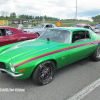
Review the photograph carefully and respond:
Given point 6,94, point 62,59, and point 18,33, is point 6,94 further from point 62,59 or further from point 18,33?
point 18,33

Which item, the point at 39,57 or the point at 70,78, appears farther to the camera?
the point at 70,78

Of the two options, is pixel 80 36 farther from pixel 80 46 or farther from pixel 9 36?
pixel 9 36

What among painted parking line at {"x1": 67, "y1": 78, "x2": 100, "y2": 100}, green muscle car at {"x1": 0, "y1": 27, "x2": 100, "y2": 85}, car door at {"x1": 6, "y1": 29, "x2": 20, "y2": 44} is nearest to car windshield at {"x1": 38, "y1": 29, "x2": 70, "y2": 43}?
green muscle car at {"x1": 0, "y1": 27, "x2": 100, "y2": 85}

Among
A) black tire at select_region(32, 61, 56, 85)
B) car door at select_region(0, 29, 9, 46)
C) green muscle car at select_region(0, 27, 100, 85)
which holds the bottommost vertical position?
black tire at select_region(32, 61, 56, 85)

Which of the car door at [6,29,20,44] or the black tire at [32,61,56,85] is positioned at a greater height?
the car door at [6,29,20,44]

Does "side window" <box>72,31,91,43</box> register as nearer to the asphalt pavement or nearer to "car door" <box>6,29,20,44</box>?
the asphalt pavement

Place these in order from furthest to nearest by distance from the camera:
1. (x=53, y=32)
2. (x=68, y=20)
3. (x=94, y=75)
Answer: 1. (x=68, y=20)
2. (x=53, y=32)
3. (x=94, y=75)

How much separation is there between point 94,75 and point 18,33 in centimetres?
432

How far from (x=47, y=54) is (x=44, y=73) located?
19.6 inches

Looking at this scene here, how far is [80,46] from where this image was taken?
3.70m

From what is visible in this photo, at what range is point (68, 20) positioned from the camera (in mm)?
35844

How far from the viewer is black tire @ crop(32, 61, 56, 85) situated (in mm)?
2637

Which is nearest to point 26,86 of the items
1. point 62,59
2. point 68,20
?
point 62,59

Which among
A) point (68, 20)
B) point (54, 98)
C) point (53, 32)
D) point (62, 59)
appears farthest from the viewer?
point (68, 20)
